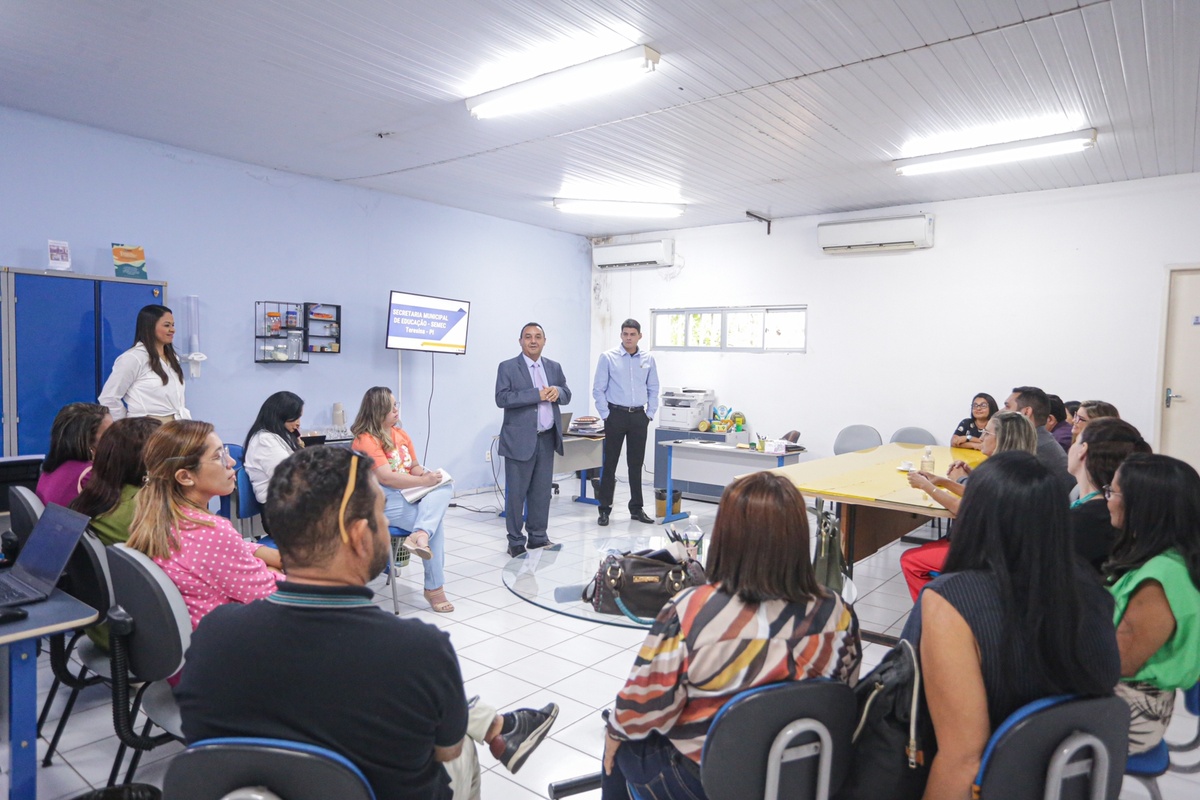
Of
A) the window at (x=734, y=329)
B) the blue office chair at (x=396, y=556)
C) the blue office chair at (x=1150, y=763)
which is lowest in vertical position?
the blue office chair at (x=396, y=556)

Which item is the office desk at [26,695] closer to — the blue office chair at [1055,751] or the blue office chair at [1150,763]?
the blue office chair at [1055,751]

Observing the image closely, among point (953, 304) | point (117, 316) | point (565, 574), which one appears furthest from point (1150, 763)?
point (117, 316)

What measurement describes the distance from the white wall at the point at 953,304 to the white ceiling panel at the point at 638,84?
440 millimetres

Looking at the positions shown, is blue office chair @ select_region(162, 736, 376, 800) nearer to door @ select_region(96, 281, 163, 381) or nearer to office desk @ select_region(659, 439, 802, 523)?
door @ select_region(96, 281, 163, 381)

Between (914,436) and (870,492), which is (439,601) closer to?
(870,492)

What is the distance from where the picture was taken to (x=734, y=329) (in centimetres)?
784

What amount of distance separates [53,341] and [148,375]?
0.62 meters

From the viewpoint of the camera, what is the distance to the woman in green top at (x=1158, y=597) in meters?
1.79

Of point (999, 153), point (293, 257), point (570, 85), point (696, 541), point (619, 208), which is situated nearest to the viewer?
point (696, 541)

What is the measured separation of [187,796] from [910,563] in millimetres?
3246

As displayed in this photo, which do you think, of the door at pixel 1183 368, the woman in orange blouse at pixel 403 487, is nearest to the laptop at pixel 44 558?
the woman in orange blouse at pixel 403 487

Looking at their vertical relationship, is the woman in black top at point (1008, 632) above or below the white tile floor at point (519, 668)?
above

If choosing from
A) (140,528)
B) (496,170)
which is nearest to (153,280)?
(496,170)

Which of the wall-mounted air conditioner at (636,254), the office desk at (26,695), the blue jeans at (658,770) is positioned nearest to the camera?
the blue jeans at (658,770)
